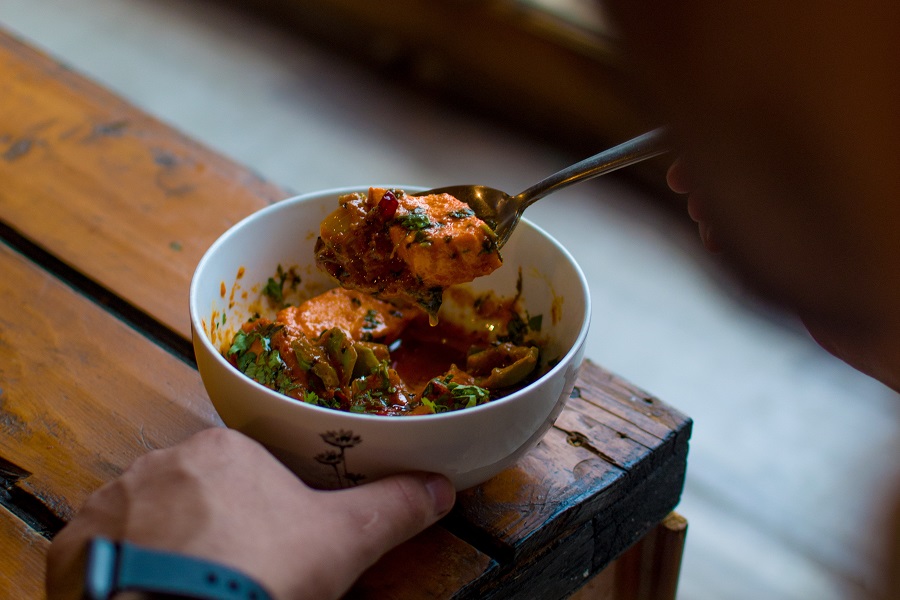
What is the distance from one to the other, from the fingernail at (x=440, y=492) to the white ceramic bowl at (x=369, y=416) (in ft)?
0.04

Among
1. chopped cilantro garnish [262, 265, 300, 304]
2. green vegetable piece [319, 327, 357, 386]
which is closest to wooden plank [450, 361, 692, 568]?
green vegetable piece [319, 327, 357, 386]

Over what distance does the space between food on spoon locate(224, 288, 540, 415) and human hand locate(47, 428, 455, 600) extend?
18cm

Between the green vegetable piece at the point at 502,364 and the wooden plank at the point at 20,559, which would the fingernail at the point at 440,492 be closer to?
the green vegetable piece at the point at 502,364

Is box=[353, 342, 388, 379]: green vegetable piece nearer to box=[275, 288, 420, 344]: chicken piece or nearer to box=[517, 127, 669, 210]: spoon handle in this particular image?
box=[275, 288, 420, 344]: chicken piece

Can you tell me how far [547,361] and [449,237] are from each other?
23 cm

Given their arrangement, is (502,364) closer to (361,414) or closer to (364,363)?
(364,363)

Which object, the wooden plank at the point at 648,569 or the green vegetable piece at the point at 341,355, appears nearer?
the green vegetable piece at the point at 341,355

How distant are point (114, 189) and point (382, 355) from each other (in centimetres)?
70

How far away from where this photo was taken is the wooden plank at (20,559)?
37.8 inches

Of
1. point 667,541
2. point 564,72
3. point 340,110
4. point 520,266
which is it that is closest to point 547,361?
point 520,266

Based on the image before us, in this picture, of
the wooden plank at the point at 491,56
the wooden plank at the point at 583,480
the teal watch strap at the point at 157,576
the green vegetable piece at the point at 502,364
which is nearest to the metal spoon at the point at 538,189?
the green vegetable piece at the point at 502,364

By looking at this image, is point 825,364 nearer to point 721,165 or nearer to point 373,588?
point 373,588

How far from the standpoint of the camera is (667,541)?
1343 mm

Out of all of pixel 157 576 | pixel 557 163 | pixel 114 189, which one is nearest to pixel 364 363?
pixel 157 576
